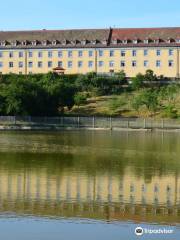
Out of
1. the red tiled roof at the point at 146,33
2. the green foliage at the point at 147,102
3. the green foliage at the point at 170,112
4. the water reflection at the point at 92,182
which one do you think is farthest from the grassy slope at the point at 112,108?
the water reflection at the point at 92,182

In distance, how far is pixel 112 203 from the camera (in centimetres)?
2177

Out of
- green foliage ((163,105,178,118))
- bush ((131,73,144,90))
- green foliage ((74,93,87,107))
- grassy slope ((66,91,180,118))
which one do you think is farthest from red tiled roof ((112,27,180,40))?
green foliage ((163,105,178,118))

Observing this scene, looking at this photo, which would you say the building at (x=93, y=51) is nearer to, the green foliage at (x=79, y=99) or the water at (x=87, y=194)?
the green foliage at (x=79, y=99)

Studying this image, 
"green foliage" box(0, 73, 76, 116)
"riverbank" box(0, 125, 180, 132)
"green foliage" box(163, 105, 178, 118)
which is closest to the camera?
"riverbank" box(0, 125, 180, 132)

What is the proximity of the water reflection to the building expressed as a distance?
206 feet

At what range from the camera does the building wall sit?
10525 centimetres

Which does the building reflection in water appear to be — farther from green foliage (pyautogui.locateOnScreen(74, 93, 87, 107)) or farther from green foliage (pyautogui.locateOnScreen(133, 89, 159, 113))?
green foliage (pyautogui.locateOnScreen(74, 93, 87, 107))

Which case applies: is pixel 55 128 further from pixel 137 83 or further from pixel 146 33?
pixel 146 33

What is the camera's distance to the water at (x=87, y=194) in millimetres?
17984

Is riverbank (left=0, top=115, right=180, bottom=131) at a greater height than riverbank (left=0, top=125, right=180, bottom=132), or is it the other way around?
riverbank (left=0, top=115, right=180, bottom=131)

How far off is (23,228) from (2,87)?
63.3m

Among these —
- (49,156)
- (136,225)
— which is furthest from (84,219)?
(49,156)

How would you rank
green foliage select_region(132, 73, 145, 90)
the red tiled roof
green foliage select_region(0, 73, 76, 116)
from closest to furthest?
green foliage select_region(0, 73, 76, 116) < green foliage select_region(132, 73, 145, 90) < the red tiled roof

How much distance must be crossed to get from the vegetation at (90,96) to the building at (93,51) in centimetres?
794
